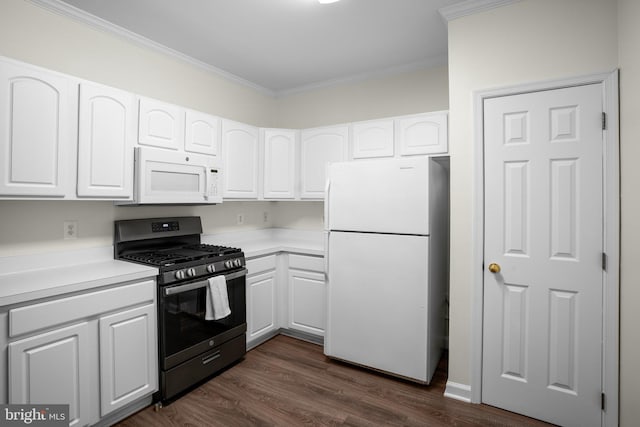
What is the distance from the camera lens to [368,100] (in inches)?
136

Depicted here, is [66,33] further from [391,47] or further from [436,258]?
[436,258]

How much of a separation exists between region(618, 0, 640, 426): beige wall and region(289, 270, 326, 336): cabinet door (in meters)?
2.02

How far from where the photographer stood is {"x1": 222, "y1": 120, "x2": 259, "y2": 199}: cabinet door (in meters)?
3.06

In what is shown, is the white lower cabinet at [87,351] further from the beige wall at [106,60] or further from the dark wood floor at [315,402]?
the beige wall at [106,60]

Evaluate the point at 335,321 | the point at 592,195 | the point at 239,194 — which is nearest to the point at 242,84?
the point at 239,194

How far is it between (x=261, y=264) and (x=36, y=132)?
1834 mm

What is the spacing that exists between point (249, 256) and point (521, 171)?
2.15 m

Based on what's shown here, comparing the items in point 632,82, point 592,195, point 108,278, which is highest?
point 632,82

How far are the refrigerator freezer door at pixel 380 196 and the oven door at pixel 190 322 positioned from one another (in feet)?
3.25

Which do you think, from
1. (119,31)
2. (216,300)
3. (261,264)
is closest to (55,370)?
(216,300)

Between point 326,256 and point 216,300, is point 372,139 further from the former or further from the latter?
point 216,300

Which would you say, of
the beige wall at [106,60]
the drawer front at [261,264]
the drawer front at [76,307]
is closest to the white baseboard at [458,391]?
the drawer front at [261,264]

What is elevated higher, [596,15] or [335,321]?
[596,15]

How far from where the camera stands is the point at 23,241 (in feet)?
6.84
